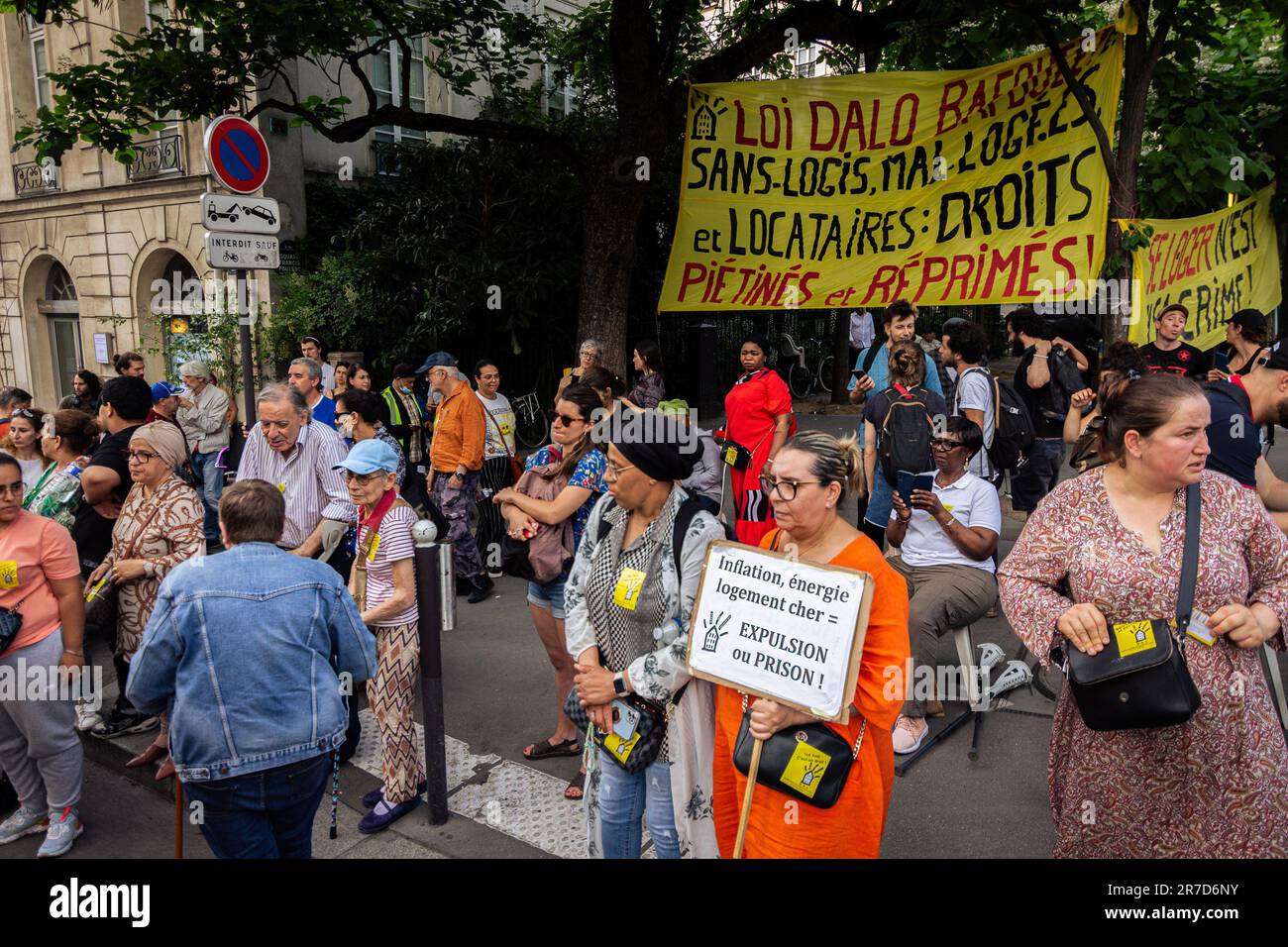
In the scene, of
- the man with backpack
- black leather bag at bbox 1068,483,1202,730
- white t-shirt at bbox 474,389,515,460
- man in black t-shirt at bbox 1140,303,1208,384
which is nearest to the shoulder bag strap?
black leather bag at bbox 1068,483,1202,730

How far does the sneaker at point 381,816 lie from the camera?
160 inches

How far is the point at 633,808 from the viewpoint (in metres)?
3.10

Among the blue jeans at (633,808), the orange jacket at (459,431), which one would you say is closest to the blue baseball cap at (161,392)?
the orange jacket at (459,431)

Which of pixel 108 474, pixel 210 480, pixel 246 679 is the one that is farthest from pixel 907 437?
pixel 210 480

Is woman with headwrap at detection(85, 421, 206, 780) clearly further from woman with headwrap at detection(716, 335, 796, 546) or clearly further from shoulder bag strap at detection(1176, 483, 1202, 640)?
shoulder bag strap at detection(1176, 483, 1202, 640)

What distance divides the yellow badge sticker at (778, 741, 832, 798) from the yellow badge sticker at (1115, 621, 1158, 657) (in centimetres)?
89

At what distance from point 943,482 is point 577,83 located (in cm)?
1176

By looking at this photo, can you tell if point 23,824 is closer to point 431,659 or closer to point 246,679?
point 431,659

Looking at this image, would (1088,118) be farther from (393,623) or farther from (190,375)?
(190,375)

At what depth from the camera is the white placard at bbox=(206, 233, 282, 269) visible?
5.23 meters

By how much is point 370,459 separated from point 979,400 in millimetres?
4010

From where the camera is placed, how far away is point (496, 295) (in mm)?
11828

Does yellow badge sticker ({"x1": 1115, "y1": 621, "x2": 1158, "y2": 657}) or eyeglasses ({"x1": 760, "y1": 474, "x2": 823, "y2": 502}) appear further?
eyeglasses ({"x1": 760, "y1": 474, "x2": 823, "y2": 502})

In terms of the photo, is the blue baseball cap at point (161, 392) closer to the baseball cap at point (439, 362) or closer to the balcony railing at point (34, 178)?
the baseball cap at point (439, 362)
